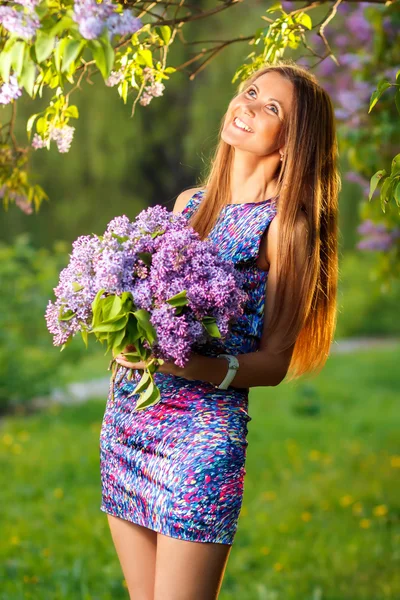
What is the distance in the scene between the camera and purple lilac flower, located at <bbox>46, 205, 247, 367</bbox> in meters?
1.79

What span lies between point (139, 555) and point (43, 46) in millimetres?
1356

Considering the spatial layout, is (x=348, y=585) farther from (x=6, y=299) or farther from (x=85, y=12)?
(x=6, y=299)

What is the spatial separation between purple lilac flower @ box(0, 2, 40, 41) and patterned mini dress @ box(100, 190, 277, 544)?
0.89m

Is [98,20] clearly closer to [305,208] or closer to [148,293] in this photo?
[148,293]

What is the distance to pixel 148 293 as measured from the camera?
179cm

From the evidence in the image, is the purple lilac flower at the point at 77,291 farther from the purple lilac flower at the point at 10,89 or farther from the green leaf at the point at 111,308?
the purple lilac flower at the point at 10,89

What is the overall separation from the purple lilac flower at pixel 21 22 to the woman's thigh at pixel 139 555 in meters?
1.31

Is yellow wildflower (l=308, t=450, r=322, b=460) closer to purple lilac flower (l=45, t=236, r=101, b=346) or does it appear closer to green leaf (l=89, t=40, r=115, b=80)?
purple lilac flower (l=45, t=236, r=101, b=346)

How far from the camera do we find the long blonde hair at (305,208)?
85.0 inches

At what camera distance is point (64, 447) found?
7.15m

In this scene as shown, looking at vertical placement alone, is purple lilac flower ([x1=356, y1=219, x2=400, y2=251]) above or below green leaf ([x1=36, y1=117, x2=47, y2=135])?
above

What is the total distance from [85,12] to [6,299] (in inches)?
276

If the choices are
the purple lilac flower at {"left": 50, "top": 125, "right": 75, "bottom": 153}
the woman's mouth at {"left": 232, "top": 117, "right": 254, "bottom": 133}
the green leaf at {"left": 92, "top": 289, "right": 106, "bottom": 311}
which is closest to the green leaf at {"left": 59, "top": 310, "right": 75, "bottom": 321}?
the green leaf at {"left": 92, "top": 289, "right": 106, "bottom": 311}

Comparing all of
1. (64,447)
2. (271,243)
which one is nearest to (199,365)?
(271,243)
